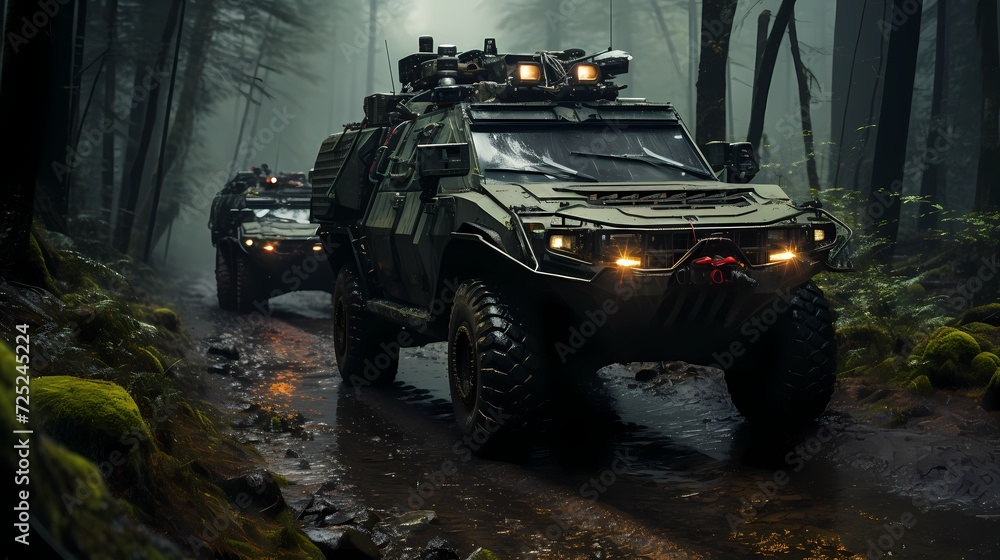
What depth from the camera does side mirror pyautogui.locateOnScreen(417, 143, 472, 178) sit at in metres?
6.98

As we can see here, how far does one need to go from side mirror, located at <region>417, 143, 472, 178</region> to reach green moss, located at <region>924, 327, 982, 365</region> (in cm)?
373

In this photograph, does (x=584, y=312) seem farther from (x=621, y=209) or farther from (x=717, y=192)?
(x=717, y=192)

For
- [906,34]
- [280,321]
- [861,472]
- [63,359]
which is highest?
[906,34]

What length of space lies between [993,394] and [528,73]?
414 centimetres

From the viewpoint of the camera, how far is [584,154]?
25.2 ft

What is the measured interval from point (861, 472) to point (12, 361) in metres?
5.21

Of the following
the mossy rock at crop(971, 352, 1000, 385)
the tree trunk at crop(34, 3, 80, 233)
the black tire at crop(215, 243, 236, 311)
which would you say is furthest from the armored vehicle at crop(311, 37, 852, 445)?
the black tire at crop(215, 243, 236, 311)

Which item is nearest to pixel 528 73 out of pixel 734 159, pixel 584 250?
pixel 734 159

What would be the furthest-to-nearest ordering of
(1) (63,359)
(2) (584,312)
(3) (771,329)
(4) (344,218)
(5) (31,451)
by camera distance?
1. (4) (344,218)
2. (3) (771,329)
3. (2) (584,312)
4. (1) (63,359)
5. (5) (31,451)

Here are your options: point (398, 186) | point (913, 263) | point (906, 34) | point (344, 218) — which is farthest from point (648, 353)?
point (913, 263)

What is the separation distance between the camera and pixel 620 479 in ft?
19.4

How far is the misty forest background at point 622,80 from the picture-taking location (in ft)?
35.3

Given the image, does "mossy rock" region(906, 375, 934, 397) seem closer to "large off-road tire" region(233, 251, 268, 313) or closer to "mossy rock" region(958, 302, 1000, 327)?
"mossy rock" region(958, 302, 1000, 327)

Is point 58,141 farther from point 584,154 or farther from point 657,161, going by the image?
point 657,161
